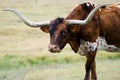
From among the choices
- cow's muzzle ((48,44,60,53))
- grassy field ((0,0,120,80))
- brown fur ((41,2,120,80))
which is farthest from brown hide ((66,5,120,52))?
grassy field ((0,0,120,80))

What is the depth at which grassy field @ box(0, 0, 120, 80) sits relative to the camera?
1513 centimetres

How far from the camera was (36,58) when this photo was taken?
2141 cm

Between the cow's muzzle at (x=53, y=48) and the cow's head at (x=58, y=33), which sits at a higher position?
the cow's head at (x=58, y=33)

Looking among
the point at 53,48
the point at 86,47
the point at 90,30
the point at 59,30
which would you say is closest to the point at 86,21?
the point at 90,30

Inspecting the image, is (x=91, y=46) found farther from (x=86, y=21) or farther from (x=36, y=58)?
(x=36, y=58)

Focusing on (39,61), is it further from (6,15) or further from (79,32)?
(6,15)

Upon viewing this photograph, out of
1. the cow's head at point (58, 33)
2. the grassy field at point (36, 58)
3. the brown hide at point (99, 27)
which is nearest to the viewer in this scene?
the cow's head at point (58, 33)

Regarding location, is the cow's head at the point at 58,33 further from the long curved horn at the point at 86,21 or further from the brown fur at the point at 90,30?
the long curved horn at the point at 86,21

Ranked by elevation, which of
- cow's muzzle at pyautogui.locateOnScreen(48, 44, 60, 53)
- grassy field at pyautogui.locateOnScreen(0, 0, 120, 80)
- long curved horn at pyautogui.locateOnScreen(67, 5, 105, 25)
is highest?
long curved horn at pyautogui.locateOnScreen(67, 5, 105, 25)

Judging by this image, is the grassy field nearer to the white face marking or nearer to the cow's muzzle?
the white face marking

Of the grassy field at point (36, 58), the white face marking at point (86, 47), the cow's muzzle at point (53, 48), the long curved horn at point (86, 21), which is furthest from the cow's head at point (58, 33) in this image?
the grassy field at point (36, 58)

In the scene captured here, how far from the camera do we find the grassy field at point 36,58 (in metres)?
15.1

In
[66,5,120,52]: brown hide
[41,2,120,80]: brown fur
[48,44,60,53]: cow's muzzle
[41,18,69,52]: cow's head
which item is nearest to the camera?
[48,44,60,53]: cow's muzzle

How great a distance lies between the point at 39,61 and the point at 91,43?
9.93 metres
